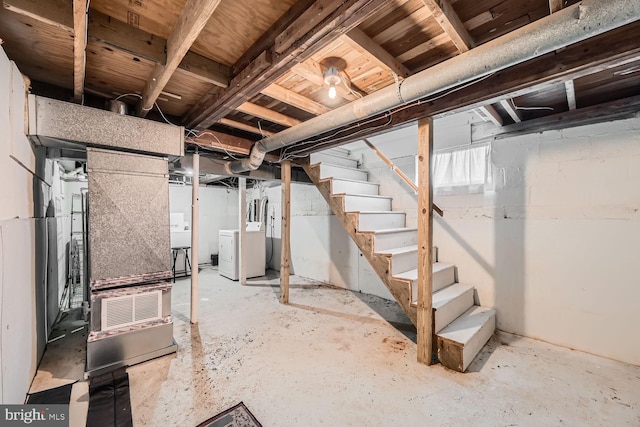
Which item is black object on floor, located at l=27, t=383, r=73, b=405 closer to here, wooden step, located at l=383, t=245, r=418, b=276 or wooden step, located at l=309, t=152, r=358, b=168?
wooden step, located at l=383, t=245, r=418, b=276

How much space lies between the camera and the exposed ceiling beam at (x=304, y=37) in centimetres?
116

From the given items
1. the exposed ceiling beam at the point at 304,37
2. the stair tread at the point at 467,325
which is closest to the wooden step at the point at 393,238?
the stair tread at the point at 467,325

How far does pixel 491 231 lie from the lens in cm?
296

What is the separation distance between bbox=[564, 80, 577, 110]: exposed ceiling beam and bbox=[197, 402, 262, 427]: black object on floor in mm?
3104

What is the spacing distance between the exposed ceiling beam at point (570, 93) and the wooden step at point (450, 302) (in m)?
1.99

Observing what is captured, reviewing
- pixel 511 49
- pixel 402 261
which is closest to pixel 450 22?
pixel 511 49

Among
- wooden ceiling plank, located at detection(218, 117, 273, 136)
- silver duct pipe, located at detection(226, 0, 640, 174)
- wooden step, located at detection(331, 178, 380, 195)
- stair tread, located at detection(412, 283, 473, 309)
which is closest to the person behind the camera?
silver duct pipe, located at detection(226, 0, 640, 174)

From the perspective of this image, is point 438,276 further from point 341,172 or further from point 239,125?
point 239,125

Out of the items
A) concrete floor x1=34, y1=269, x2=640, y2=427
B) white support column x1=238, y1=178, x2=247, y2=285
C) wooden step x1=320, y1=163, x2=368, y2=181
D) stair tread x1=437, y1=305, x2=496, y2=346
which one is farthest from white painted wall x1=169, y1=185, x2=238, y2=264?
stair tread x1=437, y1=305, x2=496, y2=346

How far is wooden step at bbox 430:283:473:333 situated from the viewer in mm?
2350

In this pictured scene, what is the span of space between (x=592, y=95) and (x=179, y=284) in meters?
6.04

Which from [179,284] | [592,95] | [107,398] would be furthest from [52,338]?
[592,95]

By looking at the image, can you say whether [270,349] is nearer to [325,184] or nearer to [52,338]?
[325,184]

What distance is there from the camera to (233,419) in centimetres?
161
